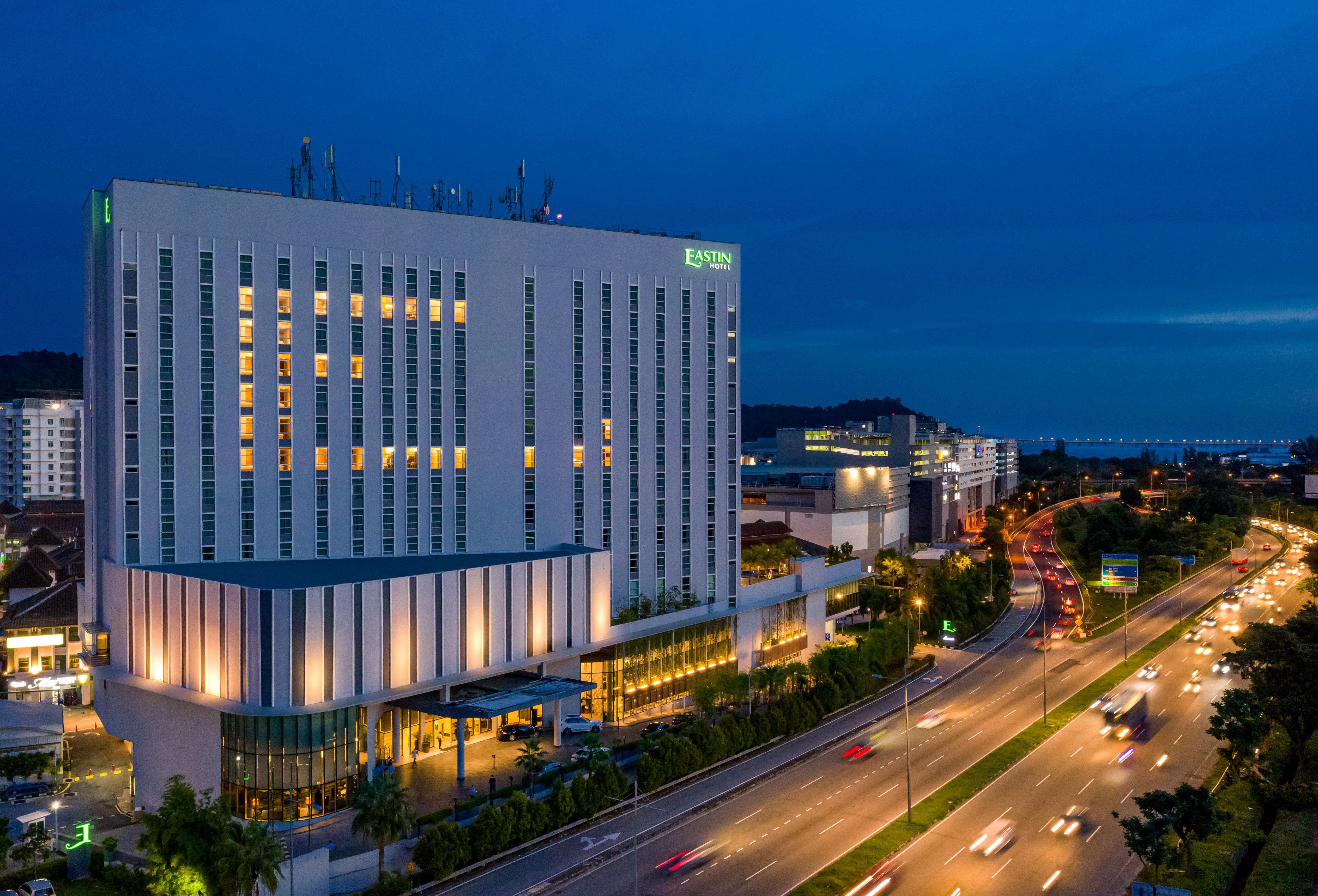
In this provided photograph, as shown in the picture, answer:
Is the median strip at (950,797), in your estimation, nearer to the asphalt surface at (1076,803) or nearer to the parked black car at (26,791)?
the asphalt surface at (1076,803)

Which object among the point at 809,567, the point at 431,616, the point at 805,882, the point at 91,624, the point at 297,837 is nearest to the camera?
the point at 805,882

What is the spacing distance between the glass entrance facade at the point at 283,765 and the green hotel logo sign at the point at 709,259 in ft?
188

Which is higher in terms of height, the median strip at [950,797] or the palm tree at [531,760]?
the palm tree at [531,760]

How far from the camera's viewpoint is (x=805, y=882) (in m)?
54.8

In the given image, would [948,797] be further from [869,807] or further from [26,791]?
[26,791]

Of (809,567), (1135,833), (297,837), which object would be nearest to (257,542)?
(297,837)

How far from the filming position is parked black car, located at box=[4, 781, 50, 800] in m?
68.8

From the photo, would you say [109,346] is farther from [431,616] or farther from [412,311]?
[431,616]

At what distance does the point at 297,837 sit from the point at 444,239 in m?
51.0

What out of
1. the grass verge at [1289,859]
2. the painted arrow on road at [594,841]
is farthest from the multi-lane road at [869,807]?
the grass verge at [1289,859]

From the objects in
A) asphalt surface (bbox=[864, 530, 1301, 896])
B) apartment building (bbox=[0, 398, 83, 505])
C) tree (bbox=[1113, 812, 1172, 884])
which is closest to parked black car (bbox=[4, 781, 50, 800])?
asphalt surface (bbox=[864, 530, 1301, 896])

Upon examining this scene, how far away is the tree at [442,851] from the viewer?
54812 mm

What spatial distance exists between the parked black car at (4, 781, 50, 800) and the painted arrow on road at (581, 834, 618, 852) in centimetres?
4097

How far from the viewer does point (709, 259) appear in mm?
100938
